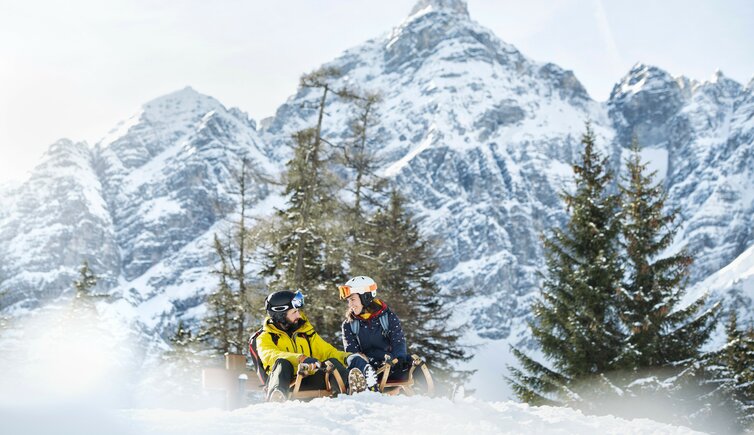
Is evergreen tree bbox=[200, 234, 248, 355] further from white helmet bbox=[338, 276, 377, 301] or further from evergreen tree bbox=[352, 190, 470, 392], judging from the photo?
white helmet bbox=[338, 276, 377, 301]

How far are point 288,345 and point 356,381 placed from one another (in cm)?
122

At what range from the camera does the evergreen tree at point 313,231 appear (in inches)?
643

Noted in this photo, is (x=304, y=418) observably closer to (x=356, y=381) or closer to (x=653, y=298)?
(x=356, y=381)

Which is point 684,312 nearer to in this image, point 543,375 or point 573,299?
point 573,299

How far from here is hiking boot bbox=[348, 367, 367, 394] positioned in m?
7.09

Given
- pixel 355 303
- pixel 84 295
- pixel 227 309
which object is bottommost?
pixel 355 303

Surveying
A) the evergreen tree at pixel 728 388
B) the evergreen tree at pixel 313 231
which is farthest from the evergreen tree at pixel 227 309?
the evergreen tree at pixel 728 388

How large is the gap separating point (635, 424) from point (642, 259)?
353 inches

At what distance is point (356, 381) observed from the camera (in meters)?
7.14

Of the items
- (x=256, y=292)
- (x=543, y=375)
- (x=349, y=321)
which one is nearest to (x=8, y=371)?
(x=256, y=292)

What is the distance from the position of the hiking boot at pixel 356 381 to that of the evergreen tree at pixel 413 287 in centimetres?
1048

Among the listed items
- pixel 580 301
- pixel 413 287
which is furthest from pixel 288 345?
pixel 413 287

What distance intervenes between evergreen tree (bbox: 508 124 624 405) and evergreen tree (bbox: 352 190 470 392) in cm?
398

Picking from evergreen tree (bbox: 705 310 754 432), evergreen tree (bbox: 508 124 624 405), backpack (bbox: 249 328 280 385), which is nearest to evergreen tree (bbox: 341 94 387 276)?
evergreen tree (bbox: 508 124 624 405)
